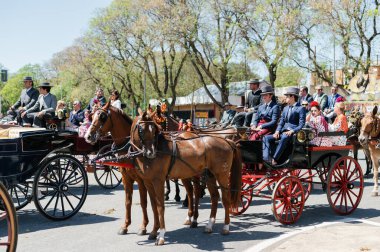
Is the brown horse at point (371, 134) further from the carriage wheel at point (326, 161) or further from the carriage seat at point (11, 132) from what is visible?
the carriage seat at point (11, 132)

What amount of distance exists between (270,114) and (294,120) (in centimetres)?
51

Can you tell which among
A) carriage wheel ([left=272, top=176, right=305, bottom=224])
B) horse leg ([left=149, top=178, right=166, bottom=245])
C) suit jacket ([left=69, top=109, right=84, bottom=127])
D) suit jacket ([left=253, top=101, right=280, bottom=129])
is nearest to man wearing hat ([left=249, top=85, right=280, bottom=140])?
suit jacket ([left=253, top=101, right=280, bottom=129])

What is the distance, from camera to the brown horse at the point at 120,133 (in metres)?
7.62

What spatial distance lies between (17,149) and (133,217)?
7.82ft

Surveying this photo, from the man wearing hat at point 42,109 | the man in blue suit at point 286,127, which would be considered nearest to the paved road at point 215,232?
the man in blue suit at point 286,127

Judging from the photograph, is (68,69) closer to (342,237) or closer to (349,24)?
(349,24)

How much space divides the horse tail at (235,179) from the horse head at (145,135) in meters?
1.51

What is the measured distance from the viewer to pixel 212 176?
26.4ft

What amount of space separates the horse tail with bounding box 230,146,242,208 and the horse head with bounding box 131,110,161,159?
1.51 metres

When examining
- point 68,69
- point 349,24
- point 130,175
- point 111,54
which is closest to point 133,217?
point 130,175

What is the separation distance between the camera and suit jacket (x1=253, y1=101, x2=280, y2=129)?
359 inches

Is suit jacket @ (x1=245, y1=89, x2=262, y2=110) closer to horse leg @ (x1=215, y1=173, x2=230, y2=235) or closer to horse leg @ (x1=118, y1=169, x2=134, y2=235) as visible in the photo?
horse leg @ (x1=215, y1=173, x2=230, y2=235)

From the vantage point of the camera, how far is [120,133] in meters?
7.86

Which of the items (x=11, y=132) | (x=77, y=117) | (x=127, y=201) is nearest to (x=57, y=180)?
(x=11, y=132)
